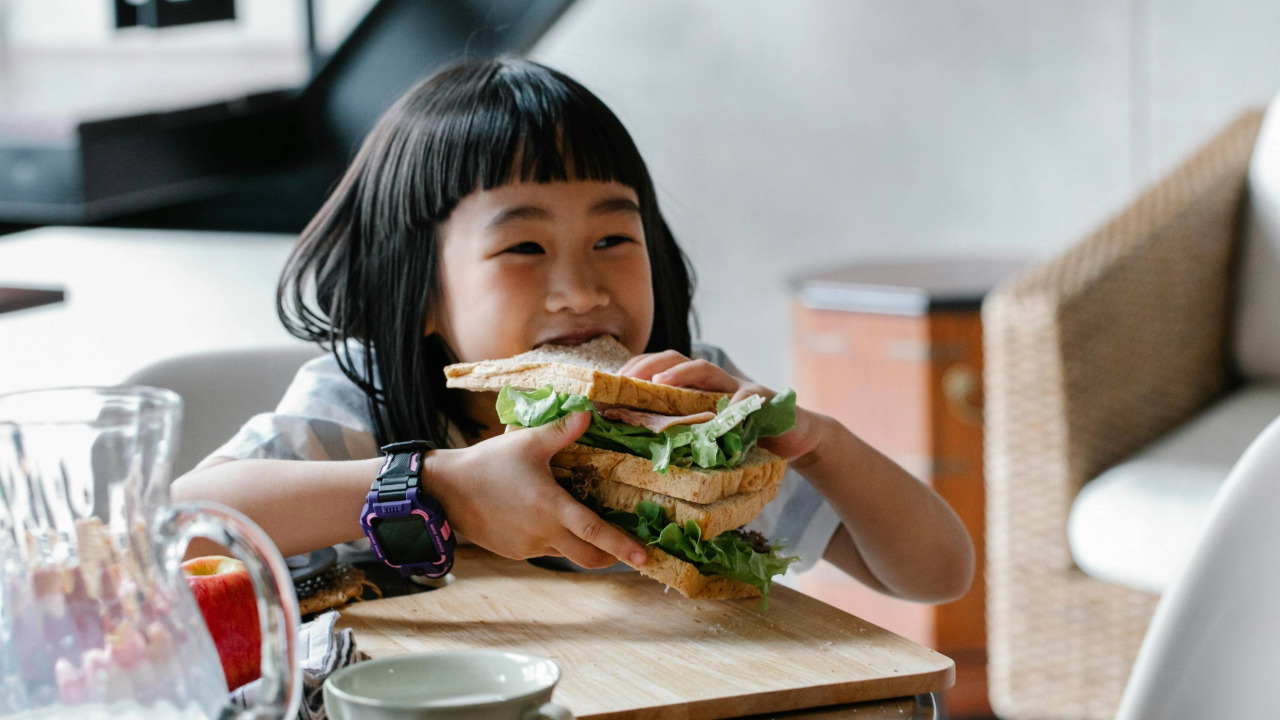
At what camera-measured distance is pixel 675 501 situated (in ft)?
3.08

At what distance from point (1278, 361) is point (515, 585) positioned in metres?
2.05

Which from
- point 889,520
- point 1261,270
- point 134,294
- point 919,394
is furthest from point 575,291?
point 134,294

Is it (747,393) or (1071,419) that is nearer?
(747,393)

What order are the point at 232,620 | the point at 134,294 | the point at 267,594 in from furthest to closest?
the point at 134,294 < the point at 232,620 < the point at 267,594

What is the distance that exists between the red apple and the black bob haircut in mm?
494

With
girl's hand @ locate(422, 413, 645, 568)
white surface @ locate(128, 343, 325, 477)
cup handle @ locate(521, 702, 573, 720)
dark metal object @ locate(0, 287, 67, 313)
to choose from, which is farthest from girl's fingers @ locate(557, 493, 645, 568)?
dark metal object @ locate(0, 287, 67, 313)

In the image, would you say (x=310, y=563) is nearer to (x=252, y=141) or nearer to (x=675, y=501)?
(x=675, y=501)

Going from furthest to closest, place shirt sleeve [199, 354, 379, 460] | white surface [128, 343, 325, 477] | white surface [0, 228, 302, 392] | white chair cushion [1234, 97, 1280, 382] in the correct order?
white surface [0, 228, 302, 392] → white chair cushion [1234, 97, 1280, 382] → white surface [128, 343, 325, 477] → shirt sleeve [199, 354, 379, 460]

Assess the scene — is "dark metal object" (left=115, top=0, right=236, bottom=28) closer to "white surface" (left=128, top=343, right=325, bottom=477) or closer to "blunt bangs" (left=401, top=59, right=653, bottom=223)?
"white surface" (left=128, top=343, right=325, bottom=477)

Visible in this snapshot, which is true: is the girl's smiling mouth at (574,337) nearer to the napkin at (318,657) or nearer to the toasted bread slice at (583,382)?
the toasted bread slice at (583,382)

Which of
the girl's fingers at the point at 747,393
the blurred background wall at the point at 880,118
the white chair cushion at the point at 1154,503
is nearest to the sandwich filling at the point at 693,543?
the girl's fingers at the point at 747,393

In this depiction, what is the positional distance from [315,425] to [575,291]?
0.28 meters

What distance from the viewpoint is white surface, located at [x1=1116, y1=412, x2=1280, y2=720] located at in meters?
0.95

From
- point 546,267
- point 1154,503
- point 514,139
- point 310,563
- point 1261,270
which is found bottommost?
point 1154,503
